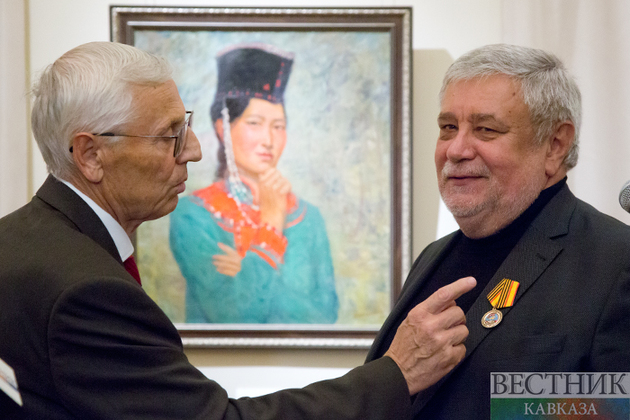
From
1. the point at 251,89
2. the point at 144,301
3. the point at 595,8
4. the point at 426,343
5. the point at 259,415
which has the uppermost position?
the point at 595,8

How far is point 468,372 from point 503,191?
0.51 meters

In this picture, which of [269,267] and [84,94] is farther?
[269,267]

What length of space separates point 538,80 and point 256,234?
1657mm

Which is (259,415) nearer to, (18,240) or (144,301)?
(144,301)

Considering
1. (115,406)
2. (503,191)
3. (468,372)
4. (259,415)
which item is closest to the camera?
(115,406)

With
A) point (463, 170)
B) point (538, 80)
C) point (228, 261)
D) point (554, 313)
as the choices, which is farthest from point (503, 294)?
point (228, 261)

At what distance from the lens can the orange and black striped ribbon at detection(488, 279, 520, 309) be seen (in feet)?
5.00

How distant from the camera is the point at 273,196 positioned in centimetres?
294

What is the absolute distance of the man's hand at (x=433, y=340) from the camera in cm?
143

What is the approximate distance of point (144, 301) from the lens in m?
1.26

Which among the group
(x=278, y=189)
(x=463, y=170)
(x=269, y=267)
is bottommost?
(x=269, y=267)

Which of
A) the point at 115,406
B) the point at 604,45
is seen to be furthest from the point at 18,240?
the point at 604,45

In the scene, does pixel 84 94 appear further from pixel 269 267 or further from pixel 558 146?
pixel 269 267

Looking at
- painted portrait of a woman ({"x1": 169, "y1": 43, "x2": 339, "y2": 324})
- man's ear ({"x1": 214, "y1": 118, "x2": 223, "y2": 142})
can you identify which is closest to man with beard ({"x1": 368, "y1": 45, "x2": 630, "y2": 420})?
painted portrait of a woman ({"x1": 169, "y1": 43, "x2": 339, "y2": 324})
